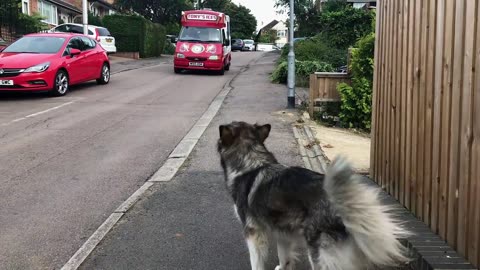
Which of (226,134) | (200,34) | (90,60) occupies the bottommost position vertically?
(226,134)

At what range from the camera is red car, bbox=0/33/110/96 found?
13.9 m

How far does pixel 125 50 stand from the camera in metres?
36.0

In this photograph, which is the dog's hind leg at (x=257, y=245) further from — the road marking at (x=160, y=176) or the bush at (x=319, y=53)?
the bush at (x=319, y=53)

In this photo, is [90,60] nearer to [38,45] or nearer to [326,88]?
[38,45]

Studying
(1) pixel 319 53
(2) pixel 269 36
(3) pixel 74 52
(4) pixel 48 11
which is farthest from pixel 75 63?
(2) pixel 269 36

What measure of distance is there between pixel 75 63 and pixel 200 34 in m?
9.37

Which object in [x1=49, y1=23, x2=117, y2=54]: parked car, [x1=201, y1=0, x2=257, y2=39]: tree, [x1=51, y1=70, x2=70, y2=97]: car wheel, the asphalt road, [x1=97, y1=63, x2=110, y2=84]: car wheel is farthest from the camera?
[x1=201, y1=0, x2=257, y2=39]: tree

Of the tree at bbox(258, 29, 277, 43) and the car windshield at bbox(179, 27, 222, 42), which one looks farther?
the tree at bbox(258, 29, 277, 43)

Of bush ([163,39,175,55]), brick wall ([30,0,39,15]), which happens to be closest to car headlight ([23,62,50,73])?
brick wall ([30,0,39,15])

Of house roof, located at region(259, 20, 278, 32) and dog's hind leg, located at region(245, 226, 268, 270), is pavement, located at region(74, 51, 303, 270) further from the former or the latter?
house roof, located at region(259, 20, 278, 32)

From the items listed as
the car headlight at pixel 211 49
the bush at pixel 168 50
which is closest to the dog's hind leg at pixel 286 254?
the car headlight at pixel 211 49

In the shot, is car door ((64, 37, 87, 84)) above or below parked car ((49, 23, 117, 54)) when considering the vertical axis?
below

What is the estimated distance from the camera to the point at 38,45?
15641 millimetres

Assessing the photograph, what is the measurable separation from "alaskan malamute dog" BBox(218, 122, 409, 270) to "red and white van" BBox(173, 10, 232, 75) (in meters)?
19.7
